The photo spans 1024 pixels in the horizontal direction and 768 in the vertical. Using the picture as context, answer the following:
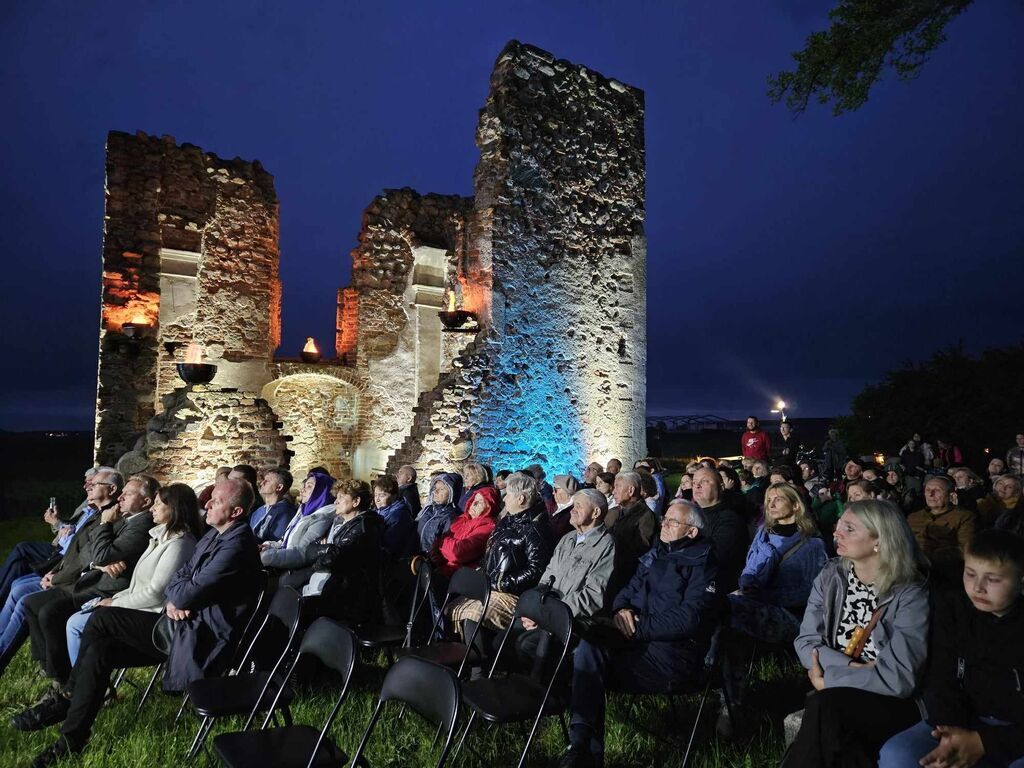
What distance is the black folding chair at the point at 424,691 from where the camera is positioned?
2658 mm

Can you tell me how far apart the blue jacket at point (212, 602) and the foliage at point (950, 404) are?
56.2 feet

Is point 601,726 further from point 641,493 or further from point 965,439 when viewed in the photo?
point 965,439

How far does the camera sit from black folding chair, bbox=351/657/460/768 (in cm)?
266

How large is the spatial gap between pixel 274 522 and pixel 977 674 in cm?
495

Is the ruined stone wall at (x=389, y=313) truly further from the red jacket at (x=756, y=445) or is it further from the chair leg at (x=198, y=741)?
the chair leg at (x=198, y=741)

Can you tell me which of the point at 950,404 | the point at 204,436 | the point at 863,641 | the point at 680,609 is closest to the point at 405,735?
the point at 680,609

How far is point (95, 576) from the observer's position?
4.32 meters

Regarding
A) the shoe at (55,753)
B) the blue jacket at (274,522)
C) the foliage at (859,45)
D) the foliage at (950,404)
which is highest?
the foliage at (859,45)

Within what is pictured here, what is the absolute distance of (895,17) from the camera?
7609 millimetres

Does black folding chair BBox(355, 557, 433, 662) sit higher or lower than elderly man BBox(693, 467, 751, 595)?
lower

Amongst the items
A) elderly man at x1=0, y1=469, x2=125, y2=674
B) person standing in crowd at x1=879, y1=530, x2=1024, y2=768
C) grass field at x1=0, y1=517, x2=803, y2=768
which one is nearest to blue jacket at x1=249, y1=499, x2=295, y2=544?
elderly man at x1=0, y1=469, x2=125, y2=674

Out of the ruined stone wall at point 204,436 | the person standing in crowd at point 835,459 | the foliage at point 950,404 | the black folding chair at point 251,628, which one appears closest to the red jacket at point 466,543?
the black folding chair at point 251,628

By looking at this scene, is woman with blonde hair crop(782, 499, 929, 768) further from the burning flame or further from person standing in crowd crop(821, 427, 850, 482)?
the burning flame

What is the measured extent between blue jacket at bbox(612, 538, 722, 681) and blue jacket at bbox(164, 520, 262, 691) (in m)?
2.10
